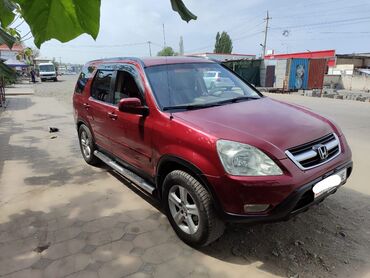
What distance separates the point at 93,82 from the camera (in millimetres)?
5070

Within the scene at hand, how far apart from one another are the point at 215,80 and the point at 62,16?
11.8ft

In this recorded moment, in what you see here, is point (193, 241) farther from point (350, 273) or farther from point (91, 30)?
point (91, 30)

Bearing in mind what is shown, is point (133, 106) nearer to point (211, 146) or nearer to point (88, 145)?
point (211, 146)

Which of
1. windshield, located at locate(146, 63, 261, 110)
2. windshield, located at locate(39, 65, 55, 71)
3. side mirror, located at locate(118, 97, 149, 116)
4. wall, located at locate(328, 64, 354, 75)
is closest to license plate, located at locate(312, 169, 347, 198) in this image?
windshield, located at locate(146, 63, 261, 110)

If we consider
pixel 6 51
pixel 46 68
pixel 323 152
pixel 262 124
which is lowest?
pixel 46 68

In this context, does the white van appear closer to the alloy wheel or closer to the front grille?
the alloy wheel

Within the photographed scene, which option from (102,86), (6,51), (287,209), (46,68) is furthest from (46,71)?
(6,51)

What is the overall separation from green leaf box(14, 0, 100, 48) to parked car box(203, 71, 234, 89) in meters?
3.35

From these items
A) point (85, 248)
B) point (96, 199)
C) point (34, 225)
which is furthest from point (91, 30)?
point (96, 199)

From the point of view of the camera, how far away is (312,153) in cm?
277

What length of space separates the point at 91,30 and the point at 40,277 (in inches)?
106

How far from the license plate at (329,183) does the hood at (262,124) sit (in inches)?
14.6

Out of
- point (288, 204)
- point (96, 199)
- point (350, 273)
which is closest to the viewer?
point (288, 204)

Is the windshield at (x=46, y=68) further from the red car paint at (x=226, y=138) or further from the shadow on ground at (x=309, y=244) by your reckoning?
the shadow on ground at (x=309, y=244)
